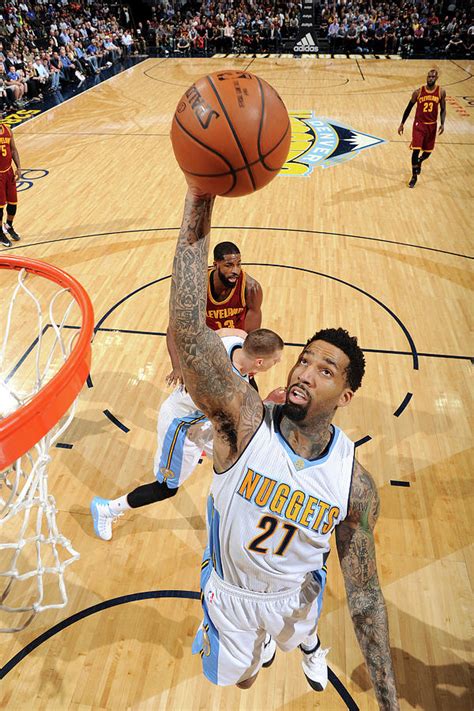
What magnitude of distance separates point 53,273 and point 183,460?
1322 mm

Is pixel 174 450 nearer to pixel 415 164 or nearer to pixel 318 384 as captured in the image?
pixel 318 384

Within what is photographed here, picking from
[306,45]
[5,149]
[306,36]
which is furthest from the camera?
[306,36]

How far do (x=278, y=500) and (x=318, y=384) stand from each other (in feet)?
1.40

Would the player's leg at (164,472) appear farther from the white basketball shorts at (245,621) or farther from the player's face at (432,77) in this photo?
the player's face at (432,77)

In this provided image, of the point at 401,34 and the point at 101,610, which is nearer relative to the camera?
the point at 101,610

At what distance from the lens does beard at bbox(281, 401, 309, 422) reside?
1.83 meters

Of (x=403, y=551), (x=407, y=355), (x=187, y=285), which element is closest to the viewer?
(x=187, y=285)

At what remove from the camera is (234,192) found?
1.64 m

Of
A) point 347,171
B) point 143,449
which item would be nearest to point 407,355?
point 143,449

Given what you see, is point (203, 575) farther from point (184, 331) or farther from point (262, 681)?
point (184, 331)

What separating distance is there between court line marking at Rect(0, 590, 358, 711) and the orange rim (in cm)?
141

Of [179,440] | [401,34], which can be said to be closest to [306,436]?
[179,440]

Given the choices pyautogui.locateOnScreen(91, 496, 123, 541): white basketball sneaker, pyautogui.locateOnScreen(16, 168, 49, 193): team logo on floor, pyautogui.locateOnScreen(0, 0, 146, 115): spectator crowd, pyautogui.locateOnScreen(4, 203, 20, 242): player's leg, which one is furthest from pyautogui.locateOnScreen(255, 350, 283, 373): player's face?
pyautogui.locateOnScreen(0, 0, 146, 115): spectator crowd

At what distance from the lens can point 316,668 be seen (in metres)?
2.68
